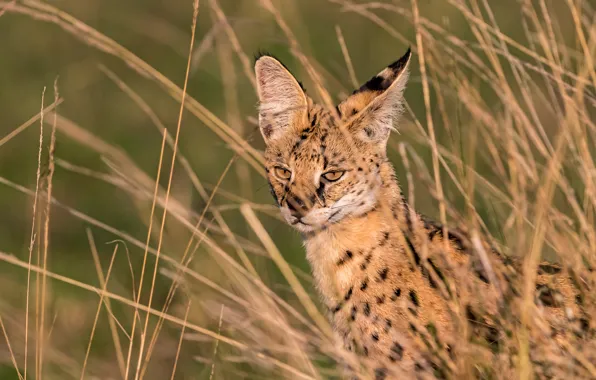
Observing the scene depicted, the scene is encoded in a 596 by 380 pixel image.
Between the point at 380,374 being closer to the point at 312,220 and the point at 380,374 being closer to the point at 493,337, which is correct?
the point at 493,337

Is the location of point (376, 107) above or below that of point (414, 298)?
above

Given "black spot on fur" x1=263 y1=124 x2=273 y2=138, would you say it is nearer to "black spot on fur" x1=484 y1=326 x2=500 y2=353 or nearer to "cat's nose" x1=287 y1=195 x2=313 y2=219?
"cat's nose" x1=287 y1=195 x2=313 y2=219

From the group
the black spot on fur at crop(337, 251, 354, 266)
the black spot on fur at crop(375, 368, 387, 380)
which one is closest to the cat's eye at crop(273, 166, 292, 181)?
the black spot on fur at crop(337, 251, 354, 266)

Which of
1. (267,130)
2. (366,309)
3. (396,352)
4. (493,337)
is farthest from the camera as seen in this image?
(267,130)

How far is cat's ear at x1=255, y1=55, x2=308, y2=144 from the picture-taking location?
422 cm

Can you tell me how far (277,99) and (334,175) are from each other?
0.34m

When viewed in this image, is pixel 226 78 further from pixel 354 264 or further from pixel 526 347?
pixel 526 347

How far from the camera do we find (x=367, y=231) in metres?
4.11

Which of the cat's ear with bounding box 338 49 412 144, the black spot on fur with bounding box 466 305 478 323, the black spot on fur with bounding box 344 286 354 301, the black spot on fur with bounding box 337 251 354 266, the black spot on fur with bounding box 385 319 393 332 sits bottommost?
the black spot on fur with bounding box 385 319 393 332

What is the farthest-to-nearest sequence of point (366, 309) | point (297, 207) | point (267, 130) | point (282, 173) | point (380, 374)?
point (267, 130)
point (282, 173)
point (297, 207)
point (366, 309)
point (380, 374)

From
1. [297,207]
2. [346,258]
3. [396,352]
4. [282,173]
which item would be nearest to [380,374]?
[396,352]

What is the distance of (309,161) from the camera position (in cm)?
427

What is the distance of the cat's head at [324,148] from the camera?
412 cm

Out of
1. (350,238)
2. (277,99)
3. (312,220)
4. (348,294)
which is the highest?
(277,99)
